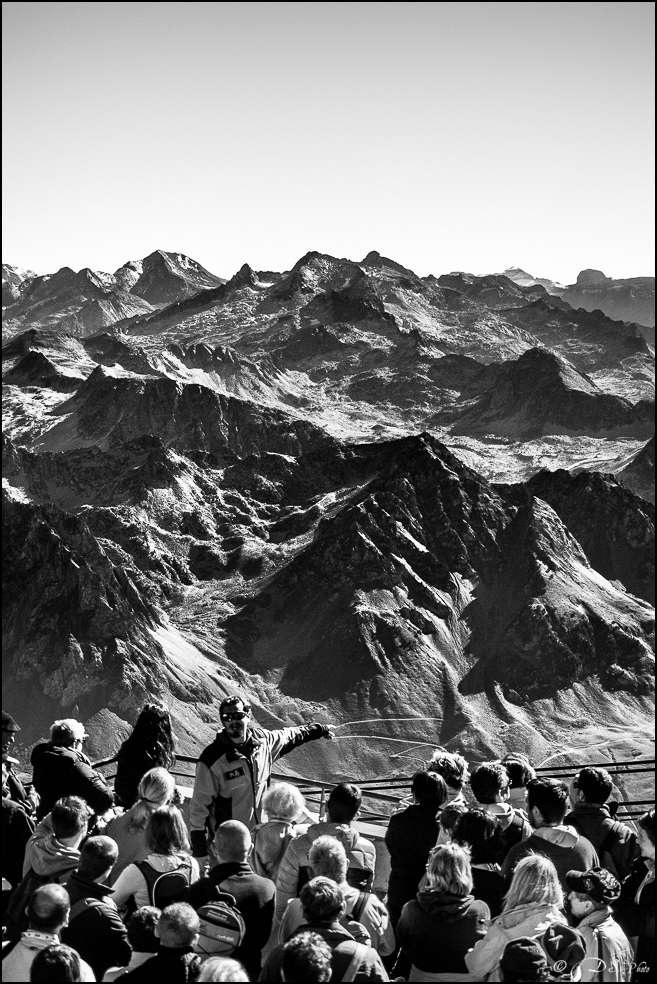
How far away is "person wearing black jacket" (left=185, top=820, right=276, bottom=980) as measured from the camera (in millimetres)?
6957

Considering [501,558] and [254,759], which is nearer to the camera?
[254,759]

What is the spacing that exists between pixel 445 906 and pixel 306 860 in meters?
1.11

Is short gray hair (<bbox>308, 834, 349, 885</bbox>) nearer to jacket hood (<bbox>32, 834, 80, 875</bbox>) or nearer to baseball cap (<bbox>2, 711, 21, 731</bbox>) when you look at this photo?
jacket hood (<bbox>32, 834, 80, 875</bbox>)

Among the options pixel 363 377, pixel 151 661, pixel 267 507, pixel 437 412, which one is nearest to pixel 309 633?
pixel 151 661

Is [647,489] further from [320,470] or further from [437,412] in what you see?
[437,412]

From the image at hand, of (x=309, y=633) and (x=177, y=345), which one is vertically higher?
(x=177, y=345)

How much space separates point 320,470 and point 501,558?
25544mm

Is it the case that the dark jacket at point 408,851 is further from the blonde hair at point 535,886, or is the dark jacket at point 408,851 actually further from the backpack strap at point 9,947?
the backpack strap at point 9,947

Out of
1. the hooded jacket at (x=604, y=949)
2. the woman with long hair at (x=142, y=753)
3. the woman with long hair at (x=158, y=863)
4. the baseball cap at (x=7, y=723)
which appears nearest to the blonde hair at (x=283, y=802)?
the woman with long hair at (x=158, y=863)

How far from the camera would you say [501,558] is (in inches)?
4432

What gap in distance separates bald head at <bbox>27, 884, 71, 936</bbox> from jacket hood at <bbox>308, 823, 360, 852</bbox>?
1835 millimetres

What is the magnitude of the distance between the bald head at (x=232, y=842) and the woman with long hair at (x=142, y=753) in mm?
2169

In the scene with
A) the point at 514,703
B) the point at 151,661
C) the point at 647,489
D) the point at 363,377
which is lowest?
the point at 514,703

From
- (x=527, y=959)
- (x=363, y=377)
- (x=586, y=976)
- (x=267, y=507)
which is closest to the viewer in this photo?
(x=527, y=959)
